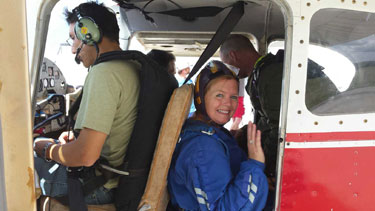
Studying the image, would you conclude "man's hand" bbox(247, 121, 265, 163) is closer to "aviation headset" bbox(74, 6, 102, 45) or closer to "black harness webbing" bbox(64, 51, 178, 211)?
"black harness webbing" bbox(64, 51, 178, 211)

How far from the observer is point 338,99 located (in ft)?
5.16

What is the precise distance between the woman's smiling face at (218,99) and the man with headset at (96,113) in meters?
0.42

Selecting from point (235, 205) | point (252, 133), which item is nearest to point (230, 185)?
point (235, 205)

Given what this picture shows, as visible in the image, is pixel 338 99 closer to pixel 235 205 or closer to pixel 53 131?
pixel 235 205

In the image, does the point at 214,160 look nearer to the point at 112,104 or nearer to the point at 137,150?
the point at 137,150

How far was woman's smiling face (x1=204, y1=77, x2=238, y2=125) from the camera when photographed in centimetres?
185

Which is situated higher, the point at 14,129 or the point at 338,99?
the point at 338,99

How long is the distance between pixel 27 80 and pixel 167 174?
899 millimetres

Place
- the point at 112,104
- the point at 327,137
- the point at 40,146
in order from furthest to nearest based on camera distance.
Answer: the point at 40,146
the point at 112,104
the point at 327,137

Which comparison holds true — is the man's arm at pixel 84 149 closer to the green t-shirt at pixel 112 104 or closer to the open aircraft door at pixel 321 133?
the green t-shirt at pixel 112 104

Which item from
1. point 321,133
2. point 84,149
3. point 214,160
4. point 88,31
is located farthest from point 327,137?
point 88,31

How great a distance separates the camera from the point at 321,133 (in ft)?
4.97

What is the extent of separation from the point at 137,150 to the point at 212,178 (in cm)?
44

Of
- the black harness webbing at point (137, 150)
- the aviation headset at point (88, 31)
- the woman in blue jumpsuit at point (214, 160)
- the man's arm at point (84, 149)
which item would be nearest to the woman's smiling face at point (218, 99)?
the woman in blue jumpsuit at point (214, 160)
